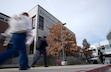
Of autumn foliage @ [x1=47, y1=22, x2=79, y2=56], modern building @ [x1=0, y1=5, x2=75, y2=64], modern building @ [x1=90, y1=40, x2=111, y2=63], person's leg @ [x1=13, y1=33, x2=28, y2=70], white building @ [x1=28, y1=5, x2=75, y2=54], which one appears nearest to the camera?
person's leg @ [x1=13, y1=33, x2=28, y2=70]

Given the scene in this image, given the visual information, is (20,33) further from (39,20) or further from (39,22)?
(39,20)

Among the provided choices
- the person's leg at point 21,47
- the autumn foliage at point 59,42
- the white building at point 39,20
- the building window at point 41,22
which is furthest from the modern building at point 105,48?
the person's leg at point 21,47

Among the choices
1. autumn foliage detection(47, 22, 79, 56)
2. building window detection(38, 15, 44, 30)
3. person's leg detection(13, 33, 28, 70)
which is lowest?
person's leg detection(13, 33, 28, 70)

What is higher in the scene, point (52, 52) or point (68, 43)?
point (68, 43)

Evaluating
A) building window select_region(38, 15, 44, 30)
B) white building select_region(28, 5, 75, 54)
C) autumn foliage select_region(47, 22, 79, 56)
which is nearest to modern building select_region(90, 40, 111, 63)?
white building select_region(28, 5, 75, 54)

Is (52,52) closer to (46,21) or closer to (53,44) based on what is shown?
(53,44)

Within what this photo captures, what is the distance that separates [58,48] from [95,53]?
157 ft

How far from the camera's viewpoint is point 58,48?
24.0m

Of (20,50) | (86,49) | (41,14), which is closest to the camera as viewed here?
(20,50)

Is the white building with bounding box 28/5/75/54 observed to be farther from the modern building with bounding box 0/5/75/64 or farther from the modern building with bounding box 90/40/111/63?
the modern building with bounding box 90/40/111/63

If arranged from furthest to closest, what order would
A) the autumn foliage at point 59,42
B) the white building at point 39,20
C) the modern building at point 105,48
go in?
the modern building at point 105,48 → the white building at point 39,20 → the autumn foliage at point 59,42

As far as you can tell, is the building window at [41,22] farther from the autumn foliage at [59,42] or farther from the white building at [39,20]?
the autumn foliage at [59,42]

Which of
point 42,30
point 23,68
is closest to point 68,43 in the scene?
point 42,30

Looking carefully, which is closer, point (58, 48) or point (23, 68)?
point (23, 68)
